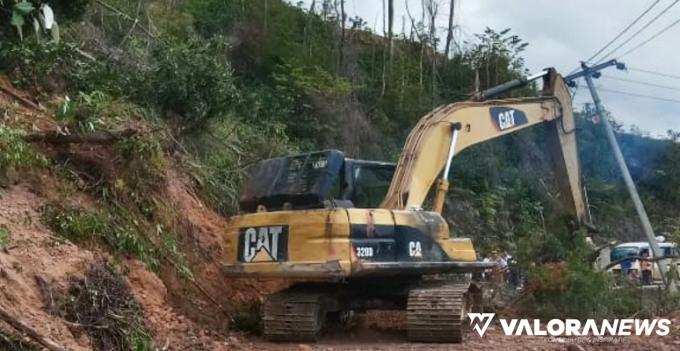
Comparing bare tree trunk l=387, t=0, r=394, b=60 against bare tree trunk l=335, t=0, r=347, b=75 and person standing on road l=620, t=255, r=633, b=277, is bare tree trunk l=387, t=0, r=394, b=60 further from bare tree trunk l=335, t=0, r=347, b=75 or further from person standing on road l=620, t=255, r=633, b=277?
person standing on road l=620, t=255, r=633, b=277

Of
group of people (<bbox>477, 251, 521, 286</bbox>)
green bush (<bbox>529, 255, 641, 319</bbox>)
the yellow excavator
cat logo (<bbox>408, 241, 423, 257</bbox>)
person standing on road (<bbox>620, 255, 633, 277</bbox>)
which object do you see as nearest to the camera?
the yellow excavator

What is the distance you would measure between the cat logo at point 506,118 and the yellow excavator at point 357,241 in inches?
31.8

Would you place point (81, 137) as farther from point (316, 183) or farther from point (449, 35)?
point (449, 35)

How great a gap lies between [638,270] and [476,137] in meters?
4.53

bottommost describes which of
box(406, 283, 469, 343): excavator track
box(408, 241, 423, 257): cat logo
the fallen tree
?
box(406, 283, 469, 343): excavator track

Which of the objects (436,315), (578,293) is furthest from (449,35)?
(436,315)

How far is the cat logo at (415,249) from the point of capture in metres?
8.61

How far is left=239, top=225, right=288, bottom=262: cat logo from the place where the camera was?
8422mm

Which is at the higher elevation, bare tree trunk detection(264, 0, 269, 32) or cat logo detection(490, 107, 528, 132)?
bare tree trunk detection(264, 0, 269, 32)

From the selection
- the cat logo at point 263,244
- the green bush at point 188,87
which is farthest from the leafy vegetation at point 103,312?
the green bush at point 188,87

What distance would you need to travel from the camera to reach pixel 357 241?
8180 millimetres

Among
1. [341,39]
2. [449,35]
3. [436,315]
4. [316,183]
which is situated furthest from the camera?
[449,35]
